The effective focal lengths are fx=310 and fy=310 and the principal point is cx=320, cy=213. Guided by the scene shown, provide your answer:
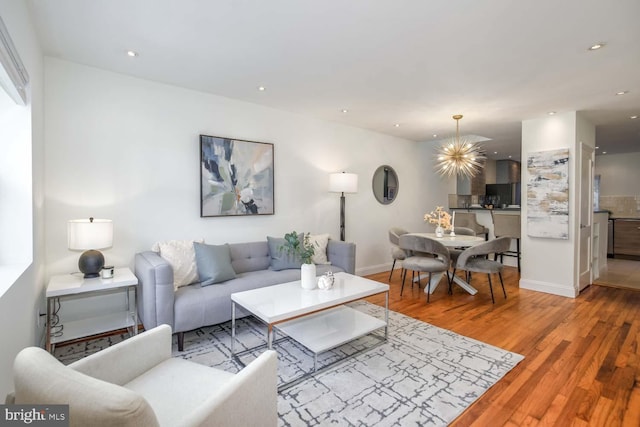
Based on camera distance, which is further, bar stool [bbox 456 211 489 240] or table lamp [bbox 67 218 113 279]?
bar stool [bbox 456 211 489 240]

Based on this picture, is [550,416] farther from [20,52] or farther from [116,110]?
[116,110]

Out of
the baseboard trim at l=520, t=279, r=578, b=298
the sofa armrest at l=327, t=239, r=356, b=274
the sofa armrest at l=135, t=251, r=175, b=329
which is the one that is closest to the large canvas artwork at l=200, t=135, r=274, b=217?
the sofa armrest at l=327, t=239, r=356, b=274

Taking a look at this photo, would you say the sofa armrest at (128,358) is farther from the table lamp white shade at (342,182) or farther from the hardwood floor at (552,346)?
the table lamp white shade at (342,182)

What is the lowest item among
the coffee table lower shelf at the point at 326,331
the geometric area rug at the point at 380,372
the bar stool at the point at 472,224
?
the geometric area rug at the point at 380,372

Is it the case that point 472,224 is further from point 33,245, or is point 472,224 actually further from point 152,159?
A: point 33,245

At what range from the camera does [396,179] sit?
5.83 metres

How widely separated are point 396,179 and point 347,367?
13.4 feet

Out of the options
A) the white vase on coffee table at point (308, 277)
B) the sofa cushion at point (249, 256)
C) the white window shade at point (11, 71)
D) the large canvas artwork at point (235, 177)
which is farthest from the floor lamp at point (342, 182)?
the white window shade at point (11, 71)

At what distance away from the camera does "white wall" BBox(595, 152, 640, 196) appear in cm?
720

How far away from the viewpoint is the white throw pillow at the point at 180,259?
9.70 ft

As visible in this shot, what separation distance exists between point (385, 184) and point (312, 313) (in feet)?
12.5

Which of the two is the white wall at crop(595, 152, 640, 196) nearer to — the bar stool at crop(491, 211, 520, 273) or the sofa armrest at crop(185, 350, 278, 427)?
the bar stool at crop(491, 211, 520, 273)

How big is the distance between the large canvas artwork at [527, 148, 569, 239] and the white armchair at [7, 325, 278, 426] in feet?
14.7

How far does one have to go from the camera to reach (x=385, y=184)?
5.66m
